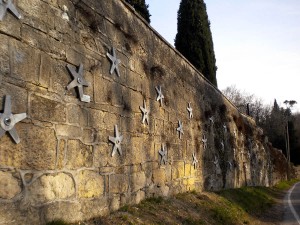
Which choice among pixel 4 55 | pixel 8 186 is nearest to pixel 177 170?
pixel 8 186

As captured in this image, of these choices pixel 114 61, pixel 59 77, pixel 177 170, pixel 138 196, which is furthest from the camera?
pixel 177 170

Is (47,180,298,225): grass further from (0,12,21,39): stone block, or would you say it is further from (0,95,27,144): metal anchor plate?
(0,12,21,39): stone block

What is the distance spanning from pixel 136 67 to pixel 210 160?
17.8 feet

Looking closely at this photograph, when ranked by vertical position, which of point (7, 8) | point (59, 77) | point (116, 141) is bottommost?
point (116, 141)

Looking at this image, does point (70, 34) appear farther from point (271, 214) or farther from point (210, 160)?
point (271, 214)

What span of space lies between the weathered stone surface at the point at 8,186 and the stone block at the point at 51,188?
6.4 inches

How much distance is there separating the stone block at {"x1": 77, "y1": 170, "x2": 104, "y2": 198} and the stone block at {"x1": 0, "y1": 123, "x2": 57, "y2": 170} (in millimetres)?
563

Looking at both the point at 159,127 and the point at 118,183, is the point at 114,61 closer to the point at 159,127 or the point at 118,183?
the point at 118,183

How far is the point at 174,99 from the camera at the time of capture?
7.75 m

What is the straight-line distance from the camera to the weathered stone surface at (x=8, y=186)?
2988 mm

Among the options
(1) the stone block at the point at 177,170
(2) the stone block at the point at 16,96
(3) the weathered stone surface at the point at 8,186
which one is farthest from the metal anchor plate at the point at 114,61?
(1) the stone block at the point at 177,170

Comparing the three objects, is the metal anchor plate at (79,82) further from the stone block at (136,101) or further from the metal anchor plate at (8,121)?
the stone block at (136,101)

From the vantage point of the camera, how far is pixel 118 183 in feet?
16.0

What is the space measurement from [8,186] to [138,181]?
9.11ft
